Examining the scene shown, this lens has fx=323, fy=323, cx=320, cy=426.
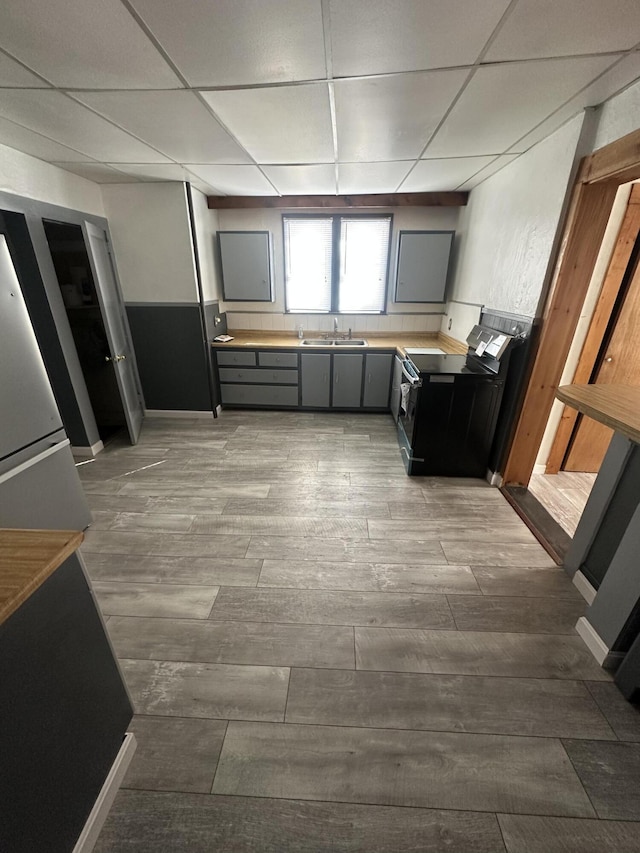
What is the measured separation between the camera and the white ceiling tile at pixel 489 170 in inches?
98.9

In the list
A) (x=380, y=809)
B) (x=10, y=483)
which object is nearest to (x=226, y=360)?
(x=10, y=483)

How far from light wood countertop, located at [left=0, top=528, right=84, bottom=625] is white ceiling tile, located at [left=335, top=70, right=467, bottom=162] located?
2212 millimetres

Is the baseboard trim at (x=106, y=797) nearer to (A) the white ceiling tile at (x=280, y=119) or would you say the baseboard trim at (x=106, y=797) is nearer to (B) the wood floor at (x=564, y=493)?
(B) the wood floor at (x=564, y=493)

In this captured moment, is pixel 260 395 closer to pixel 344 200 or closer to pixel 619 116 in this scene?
pixel 344 200

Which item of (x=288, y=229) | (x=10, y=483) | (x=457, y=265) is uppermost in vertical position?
(x=288, y=229)

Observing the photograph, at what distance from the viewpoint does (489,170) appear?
2.81 m

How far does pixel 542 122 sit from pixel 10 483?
3.64m

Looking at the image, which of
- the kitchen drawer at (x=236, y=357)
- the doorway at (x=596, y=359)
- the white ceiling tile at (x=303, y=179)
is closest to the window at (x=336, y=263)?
the white ceiling tile at (x=303, y=179)

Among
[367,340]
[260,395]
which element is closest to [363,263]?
[367,340]

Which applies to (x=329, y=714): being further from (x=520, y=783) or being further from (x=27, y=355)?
(x=27, y=355)

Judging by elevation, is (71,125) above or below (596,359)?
above

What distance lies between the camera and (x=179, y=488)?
2.70 metres

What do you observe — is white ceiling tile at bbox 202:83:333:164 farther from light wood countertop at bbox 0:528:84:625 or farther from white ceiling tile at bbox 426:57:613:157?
light wood countertop at bbox 0:528:84:625

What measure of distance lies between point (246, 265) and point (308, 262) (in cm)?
79
